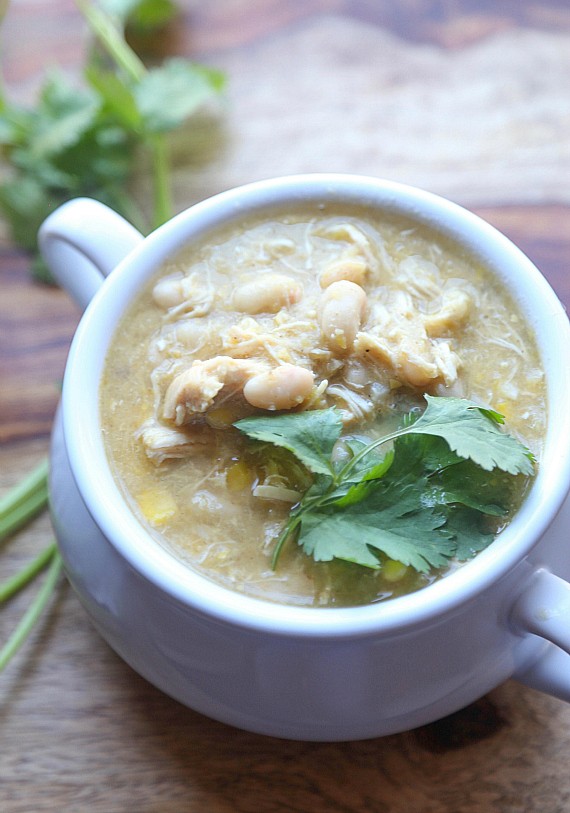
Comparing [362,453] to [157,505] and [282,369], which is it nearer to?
[282,369]

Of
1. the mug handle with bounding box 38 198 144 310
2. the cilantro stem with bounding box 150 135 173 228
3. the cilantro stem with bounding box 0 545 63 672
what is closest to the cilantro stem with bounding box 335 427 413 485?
the mug handle with bounding box 38 198 144 310

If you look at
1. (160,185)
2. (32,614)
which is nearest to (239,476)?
(32,614)

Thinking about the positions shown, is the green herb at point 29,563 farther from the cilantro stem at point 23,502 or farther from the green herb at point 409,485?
the green herb at point 409,485

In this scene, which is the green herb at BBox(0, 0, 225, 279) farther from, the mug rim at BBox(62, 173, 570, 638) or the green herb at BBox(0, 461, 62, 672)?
the mug rim at BBox(62, 173, 570, 638)

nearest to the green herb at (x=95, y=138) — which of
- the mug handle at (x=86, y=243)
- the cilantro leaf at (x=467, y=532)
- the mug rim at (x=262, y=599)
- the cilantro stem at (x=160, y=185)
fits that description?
the cilantro stem at (x=160, y=185)

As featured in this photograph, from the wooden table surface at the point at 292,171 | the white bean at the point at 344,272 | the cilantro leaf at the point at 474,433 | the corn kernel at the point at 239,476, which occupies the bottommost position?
the wooden table surface at the point at 292,171

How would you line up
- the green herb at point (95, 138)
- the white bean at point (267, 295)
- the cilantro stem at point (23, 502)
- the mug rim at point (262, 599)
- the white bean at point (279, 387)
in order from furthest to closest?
the green herb at point (95, 138)
the cilantro stem at point (23, 502)
the white bean at point (267, 295)
the white bean at point (279, 387)
the mug rim at point (262, 599)

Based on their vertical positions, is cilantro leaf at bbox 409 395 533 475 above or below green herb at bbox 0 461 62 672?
above
